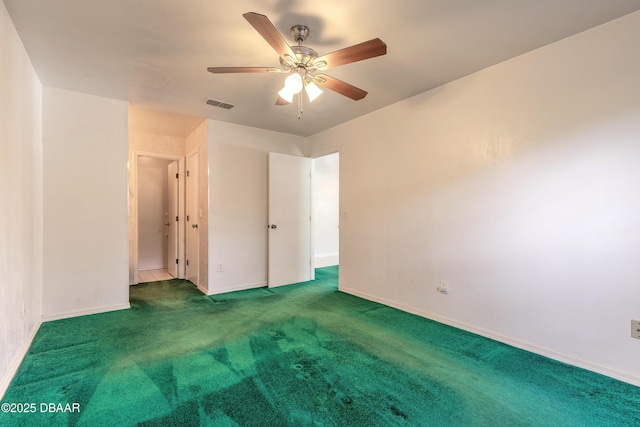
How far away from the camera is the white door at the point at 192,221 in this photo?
4656mm

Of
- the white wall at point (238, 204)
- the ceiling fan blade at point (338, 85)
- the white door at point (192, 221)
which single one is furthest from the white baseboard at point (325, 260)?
the ceiling fan blade at point (338, 85)

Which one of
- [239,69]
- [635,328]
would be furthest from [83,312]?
[635,328]

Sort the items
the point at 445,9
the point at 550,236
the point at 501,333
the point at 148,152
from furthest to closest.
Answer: the point at 148,152, the point at 501,333, the point at 550,236, the point at 445,9

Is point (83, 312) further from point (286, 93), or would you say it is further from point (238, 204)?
point (286, 93)

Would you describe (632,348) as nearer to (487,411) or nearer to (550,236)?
(550,236)

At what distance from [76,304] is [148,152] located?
2582mm

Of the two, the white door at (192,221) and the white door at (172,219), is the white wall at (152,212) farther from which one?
the white door at (192,221)

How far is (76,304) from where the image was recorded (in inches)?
129

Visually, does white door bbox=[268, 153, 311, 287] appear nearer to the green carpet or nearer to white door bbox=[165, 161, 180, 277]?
the green carpet

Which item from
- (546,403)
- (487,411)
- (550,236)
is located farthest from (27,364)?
(550,236)

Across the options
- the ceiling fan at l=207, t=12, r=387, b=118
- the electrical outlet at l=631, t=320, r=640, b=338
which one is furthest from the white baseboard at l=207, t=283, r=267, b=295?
the electrical outlet at l=631, t=320, r=640, b=338

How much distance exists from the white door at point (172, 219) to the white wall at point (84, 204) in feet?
5.95

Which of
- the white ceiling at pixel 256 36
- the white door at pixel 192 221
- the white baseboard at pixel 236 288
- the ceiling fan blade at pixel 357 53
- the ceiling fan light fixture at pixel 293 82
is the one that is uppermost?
the white ceiling at pixel 256 36

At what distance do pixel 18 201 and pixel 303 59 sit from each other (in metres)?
2.47
